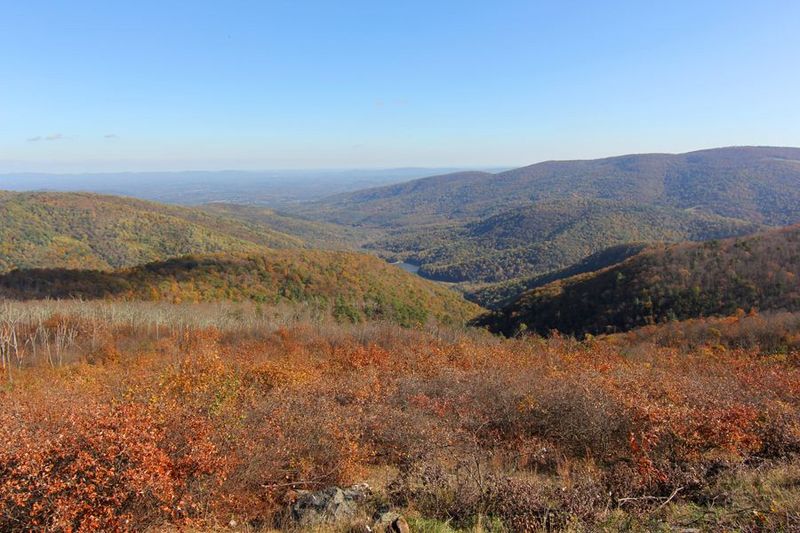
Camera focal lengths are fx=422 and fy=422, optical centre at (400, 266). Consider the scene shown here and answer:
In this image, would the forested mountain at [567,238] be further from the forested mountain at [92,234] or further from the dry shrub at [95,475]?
the dry shrub at [95,475]

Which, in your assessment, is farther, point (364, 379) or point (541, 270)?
point (541, 270)

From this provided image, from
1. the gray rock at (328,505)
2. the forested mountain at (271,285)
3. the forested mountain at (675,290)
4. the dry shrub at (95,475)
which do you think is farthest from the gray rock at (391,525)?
the forested mountain at (271,285)

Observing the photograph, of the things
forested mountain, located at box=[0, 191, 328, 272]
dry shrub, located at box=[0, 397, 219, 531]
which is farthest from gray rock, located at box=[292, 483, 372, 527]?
forested mountain, located at box=[0, 191, 328, 272]

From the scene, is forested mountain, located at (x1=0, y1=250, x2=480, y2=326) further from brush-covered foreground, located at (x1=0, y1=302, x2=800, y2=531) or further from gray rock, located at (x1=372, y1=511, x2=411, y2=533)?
gray rock, located at (x1=372, y1=511, x2=411, y2=533)

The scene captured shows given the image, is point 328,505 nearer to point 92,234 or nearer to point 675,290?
point 675,290

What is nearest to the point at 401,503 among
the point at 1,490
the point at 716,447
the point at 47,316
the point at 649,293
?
the point at 1,490

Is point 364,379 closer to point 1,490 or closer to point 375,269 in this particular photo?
point 1,490
